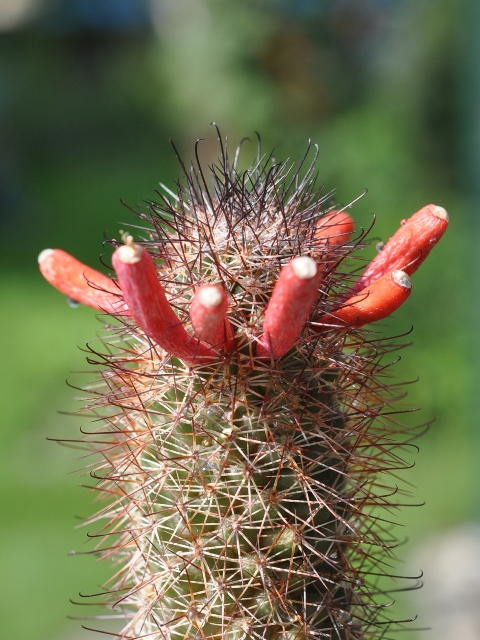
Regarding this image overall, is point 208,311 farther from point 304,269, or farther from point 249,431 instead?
point 249,431

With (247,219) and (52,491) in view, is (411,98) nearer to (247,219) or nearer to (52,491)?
(52,491)

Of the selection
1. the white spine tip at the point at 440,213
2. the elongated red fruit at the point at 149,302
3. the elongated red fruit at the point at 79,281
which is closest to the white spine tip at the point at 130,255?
the elongated red fruit at the point at 149,302

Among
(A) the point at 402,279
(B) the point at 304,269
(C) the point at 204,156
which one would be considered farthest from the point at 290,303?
(C) the point at 204,156

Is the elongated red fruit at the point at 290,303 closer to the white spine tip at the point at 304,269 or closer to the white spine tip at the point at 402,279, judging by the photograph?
the white spine tip at the point at 304,269

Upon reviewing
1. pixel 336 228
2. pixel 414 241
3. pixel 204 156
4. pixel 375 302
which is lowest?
pixel 375 302

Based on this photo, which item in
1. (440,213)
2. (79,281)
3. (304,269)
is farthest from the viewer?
(79,281)

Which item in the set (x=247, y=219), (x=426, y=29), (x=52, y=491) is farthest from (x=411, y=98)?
(x=247, y=219)
